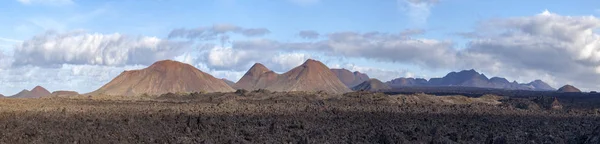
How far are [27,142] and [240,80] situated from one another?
139284 mm

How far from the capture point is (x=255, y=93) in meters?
65.2

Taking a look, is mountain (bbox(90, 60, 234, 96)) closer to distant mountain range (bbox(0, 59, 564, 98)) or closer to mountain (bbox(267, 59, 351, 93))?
distant mountain range (bbox(0, 59, 564, 98))

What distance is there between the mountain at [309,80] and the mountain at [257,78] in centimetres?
206

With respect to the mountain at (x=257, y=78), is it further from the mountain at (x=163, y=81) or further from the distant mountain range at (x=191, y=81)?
the mountain at (x=163, y=81)

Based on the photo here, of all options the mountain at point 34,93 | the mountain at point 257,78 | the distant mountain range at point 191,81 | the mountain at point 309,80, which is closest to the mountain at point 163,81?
the distant mountain range at point 191,81

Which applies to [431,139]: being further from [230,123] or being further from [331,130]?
[230,123]

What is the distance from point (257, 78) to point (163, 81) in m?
36.2

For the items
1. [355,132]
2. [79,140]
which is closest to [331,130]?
[355,132]

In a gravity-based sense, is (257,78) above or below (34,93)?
above

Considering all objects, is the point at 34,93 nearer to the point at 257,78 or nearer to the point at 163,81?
the point at 163,81

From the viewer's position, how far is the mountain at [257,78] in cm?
14625

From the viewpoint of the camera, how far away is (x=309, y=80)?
143m

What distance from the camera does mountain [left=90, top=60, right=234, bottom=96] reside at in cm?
11544

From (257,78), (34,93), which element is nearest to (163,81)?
(34,93)
